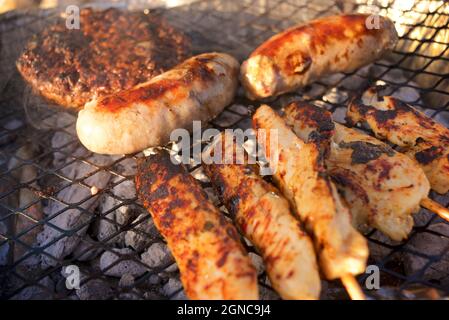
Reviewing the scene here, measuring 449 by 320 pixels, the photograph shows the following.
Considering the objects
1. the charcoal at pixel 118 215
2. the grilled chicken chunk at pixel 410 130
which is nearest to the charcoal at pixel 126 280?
the charcoal at pixel 118 215

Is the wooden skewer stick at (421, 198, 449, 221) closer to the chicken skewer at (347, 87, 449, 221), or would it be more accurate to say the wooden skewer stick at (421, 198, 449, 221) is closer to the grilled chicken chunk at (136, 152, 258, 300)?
the chicken skewer at (347, 87, 449, 221)

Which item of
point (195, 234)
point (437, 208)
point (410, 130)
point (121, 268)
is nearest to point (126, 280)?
point (121, 268)

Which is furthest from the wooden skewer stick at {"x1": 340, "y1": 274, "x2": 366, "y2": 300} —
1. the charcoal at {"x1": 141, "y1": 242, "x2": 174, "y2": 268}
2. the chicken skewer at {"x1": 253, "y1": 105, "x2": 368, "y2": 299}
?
the charcoal at {"x1": 141, "y1": 242, "x2": 174, "y2": 268}

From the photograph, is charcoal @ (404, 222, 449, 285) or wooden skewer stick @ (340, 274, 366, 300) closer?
wooden skewer stick @ (340, 274, 366, 300)

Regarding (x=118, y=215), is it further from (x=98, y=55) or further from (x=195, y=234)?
(x=98, y=55)

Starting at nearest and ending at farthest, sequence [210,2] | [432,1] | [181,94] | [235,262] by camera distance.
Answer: [235,262] < [181,94] < [432,1] < [210,2]
